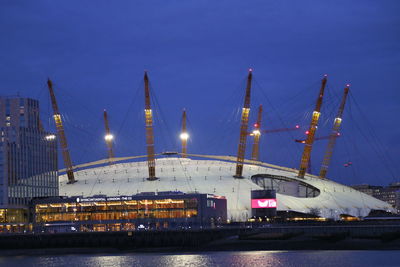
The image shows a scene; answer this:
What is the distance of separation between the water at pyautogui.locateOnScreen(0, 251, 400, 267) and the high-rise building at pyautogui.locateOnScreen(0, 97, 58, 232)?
41026 mm

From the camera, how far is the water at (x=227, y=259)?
112125 millimetres

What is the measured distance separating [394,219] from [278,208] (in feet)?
75.3

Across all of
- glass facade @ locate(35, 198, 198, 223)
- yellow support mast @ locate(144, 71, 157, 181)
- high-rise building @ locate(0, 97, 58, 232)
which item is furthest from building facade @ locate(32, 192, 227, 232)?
yellow support mast @ locate(144, 71, 157, 181)

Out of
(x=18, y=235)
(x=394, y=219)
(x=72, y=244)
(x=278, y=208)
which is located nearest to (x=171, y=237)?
(x=72, y=244)

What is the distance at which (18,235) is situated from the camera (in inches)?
6043

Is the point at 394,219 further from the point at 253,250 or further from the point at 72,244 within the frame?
the point at 72,244

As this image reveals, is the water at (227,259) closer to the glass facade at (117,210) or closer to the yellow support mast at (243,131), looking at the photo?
the glass facade at (117,210)

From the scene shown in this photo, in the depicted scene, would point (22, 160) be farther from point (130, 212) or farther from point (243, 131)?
point (243, 131)

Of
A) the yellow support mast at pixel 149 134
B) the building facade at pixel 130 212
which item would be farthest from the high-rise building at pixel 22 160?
the yellow support mast at pixel 149 134

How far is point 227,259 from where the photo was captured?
122 metres

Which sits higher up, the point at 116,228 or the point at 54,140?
the point at 54,140

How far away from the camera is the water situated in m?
112

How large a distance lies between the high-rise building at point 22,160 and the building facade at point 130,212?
15.0 ft

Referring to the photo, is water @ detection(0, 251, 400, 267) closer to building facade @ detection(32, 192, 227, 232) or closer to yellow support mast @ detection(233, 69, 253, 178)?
Answer: building facade @ detection(32, 192, 227, 232)
